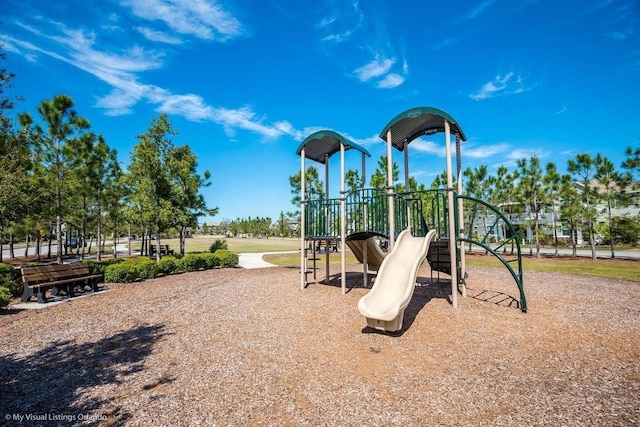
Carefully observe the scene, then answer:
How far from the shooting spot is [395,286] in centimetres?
648

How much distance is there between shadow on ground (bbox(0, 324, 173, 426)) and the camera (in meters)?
3.53

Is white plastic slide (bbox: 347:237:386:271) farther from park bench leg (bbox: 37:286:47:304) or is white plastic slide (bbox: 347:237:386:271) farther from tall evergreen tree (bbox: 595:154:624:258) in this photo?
tall evergreen tree (bbox: 595:154:624:258)

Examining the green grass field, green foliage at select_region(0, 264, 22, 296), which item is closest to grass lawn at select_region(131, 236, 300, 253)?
the green grass field

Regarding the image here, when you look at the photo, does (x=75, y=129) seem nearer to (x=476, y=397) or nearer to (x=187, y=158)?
(x=187, y=158)

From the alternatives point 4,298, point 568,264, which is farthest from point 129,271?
point 568,264

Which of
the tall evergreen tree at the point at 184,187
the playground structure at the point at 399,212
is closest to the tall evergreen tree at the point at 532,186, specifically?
the playground structure at the point at 399,212

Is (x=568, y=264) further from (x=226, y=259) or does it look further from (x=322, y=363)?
(x=322, y=363)

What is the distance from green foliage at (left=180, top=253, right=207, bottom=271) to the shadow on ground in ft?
28.7

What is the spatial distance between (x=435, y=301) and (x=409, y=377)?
4.38 meters

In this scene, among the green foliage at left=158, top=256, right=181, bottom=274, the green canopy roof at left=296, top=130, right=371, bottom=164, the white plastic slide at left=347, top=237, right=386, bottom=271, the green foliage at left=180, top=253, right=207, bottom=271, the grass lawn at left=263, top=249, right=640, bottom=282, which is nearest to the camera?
the green canopy roof at left=296, top=130, right=371, bottom=164

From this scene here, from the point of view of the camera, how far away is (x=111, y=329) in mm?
6312

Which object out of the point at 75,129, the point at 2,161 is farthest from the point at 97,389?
the point at 75,129

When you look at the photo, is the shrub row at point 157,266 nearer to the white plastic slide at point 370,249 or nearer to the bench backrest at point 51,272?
the bench backrest at point 51,272

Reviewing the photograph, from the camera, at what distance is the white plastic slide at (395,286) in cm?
569
